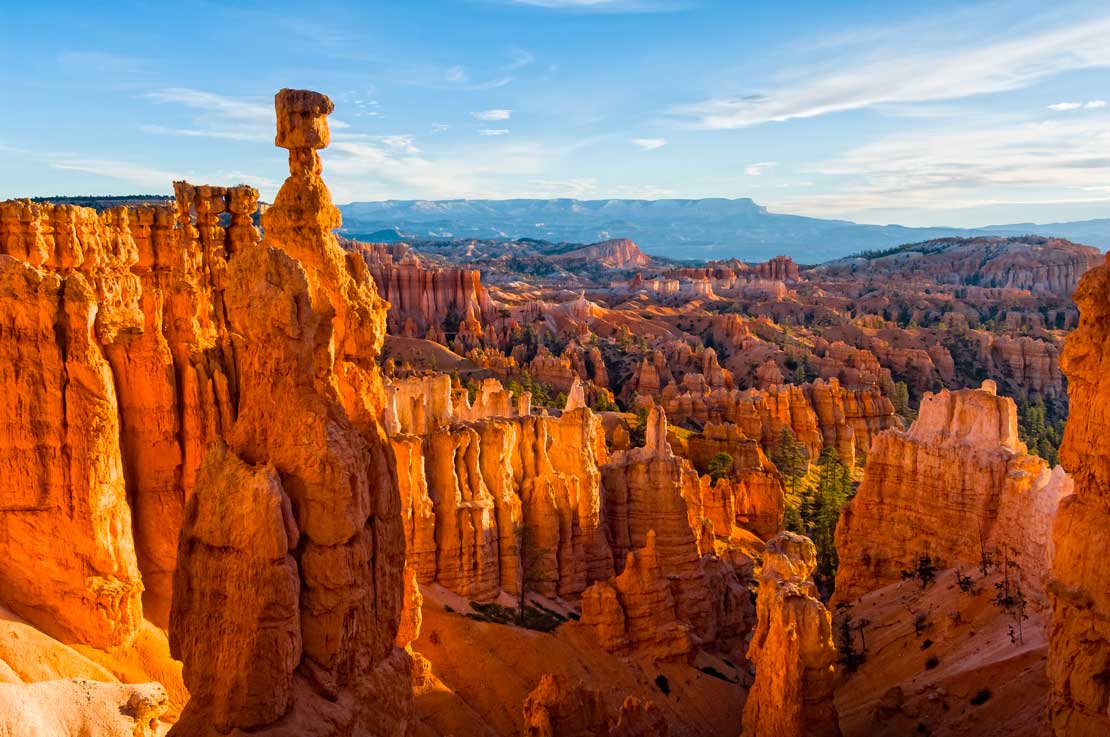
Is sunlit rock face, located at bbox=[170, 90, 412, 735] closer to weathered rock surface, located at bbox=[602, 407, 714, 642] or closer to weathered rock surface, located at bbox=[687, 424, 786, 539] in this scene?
weathered rock surface, located at bbox=[602, 407, 714, 642]

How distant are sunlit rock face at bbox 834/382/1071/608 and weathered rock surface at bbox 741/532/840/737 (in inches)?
300

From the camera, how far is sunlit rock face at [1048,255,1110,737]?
11500 millimetres

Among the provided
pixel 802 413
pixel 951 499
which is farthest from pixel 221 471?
pixel 802 413

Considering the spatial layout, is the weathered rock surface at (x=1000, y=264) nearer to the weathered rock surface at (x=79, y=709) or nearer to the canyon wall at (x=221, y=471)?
the canyon wall at (x=221, y=471)

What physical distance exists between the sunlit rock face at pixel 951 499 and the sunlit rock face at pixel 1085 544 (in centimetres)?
1038

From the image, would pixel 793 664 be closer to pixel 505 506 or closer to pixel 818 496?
pixel 505 506

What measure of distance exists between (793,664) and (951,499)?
40.5 ft

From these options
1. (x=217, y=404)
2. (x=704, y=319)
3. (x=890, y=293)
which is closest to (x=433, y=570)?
(x=217, y=404)

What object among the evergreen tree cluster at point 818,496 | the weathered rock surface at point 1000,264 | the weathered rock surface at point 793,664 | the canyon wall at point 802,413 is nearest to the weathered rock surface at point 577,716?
the weathered rock surface at point 793,664

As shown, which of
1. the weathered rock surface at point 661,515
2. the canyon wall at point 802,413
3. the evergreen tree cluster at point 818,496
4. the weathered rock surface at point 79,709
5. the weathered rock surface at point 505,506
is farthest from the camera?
the canyon wall at point 802,413

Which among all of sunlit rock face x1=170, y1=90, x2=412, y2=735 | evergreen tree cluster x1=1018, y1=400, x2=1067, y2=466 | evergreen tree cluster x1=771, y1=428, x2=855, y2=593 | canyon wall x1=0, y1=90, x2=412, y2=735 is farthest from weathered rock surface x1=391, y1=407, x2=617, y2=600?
evergreen tree cluster x1=1018, y1=400, x2=1067, y2=466

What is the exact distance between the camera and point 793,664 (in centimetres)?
1678

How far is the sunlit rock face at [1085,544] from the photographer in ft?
37.7

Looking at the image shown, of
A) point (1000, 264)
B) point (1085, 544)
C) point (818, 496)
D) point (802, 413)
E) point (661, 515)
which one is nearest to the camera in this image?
point (1085, 544)
